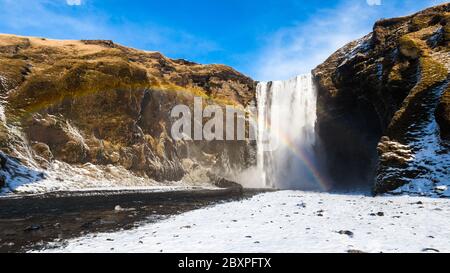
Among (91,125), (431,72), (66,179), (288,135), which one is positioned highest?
(431,72)

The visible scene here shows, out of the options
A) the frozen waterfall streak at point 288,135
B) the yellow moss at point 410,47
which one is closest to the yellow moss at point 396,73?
the yellow moss at point 410,47

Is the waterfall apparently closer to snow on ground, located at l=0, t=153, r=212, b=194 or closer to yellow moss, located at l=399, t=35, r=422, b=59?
snow on ground, located at l=0, t=153, r=212, b=194

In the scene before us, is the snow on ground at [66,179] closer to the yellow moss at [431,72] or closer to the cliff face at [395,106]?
the cliff face at [395,106]

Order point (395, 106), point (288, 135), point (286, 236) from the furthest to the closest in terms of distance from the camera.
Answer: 1. point (288, 135)
2. point (395, 106)
3. point (286, 236)

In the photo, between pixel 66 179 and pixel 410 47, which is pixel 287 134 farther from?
pixel 66 179

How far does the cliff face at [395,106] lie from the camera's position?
87.1 ft

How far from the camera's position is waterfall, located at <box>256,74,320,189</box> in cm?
7150

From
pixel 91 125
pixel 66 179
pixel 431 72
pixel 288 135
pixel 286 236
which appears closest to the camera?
pixel 286 236

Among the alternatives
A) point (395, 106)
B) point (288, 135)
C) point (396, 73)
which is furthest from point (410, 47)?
point (288, 135)

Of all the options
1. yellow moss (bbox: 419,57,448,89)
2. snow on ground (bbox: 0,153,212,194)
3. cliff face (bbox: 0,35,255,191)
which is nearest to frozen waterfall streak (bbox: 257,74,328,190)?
cliff face (bbox: 0,35,255,191)

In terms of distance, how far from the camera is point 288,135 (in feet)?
252

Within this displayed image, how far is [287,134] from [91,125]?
44273 millimetres

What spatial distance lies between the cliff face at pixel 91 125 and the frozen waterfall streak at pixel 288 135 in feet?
30.7
